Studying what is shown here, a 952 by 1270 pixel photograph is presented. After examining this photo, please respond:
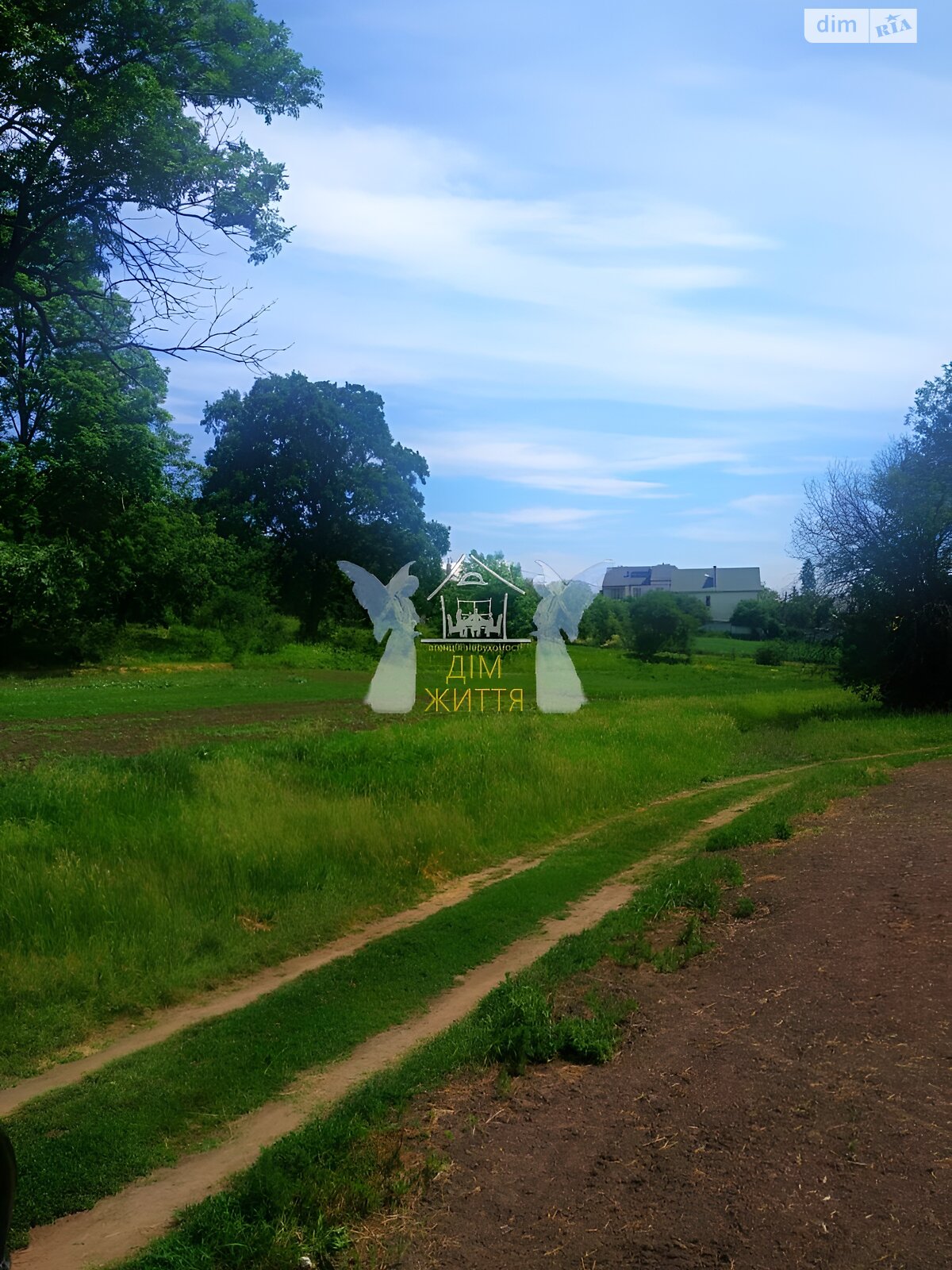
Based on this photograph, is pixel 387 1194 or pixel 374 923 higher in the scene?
pixel 387 1194

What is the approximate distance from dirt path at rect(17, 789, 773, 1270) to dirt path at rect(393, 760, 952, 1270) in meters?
0.98

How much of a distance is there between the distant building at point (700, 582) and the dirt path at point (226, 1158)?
300 feet

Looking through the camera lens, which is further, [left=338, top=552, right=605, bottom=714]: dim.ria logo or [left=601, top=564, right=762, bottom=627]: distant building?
[left=601, top=564, right=762, bottom=627]: distant building

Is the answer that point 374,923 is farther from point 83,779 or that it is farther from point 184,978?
point 83,779

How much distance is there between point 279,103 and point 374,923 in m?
8.91

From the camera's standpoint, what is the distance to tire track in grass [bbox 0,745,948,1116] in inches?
231

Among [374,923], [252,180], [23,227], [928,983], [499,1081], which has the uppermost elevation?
[252,180]

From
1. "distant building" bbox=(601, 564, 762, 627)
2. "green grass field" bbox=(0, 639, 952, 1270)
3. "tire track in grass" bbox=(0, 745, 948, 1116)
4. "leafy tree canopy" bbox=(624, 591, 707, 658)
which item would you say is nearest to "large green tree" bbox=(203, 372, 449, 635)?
"leafy tree canopy" bbox=(624, 591, 707, 658)

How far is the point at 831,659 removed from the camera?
34062mm

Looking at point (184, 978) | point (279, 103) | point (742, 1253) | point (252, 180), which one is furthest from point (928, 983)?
point (279, 103)

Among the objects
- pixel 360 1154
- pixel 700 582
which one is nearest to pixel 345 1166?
pixel 360 1154

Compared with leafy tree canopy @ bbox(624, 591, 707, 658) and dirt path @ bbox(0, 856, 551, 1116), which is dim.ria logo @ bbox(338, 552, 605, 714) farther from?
leafy tree canopy @ bbox(624, 591, 707, 658)

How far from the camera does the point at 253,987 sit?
7598mm

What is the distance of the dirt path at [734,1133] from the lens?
3377 millimetres
